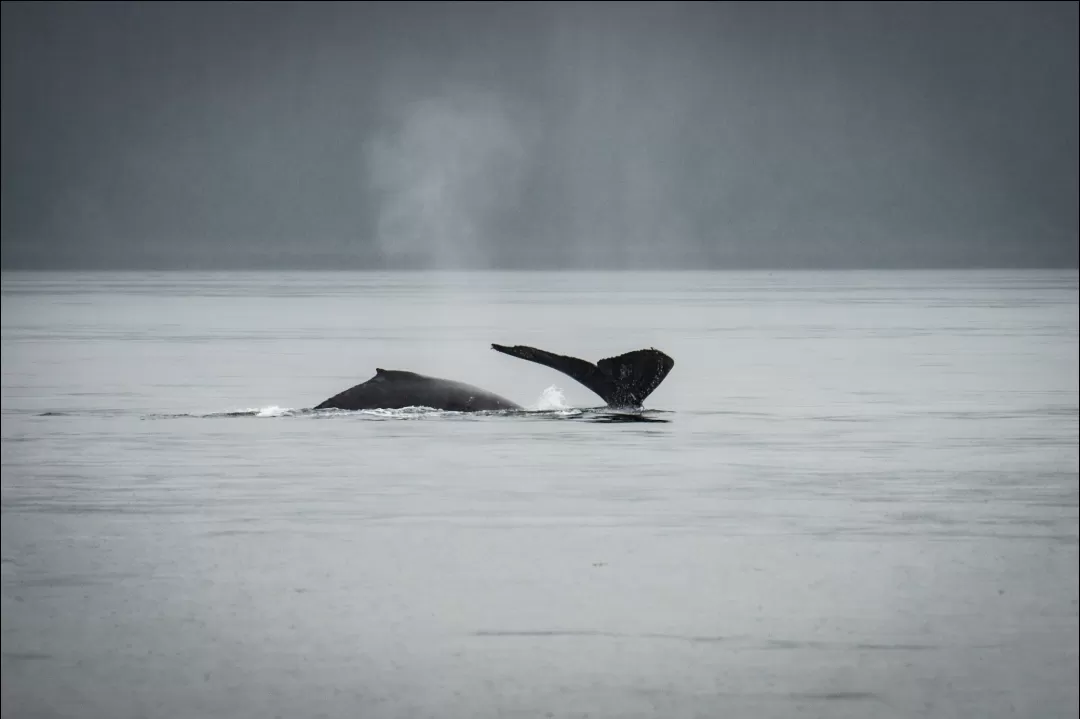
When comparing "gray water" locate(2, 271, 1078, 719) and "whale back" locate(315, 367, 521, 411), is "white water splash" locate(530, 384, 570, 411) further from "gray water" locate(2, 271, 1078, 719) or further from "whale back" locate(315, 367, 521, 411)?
"whale back" locate(315, 367, 521, 411)

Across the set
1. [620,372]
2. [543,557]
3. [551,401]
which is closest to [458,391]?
[620,372]

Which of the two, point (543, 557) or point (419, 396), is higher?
point (419, 396)

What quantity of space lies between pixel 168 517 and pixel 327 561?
225cm

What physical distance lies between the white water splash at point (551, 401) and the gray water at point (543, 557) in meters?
0.12

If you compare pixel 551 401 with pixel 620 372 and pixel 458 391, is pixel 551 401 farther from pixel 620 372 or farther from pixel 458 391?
pixel 620 372

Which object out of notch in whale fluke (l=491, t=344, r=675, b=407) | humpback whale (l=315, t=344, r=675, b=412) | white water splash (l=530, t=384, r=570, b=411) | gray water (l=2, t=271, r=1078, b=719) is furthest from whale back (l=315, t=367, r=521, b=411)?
notch in whale fluke (l=491, t=344, r=675, b=407)

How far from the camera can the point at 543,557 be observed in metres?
10.6

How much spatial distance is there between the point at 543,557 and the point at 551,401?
40.9 ft

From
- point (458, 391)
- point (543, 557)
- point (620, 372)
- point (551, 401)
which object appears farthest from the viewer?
point (551, 401)

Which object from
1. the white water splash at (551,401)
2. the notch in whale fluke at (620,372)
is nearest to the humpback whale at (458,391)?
the notch in whale fluke at (620,372)

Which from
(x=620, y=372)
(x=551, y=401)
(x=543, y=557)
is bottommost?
(x=543, y=557)

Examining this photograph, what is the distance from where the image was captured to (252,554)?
10688 mm

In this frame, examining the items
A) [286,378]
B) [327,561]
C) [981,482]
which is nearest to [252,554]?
[327,561]

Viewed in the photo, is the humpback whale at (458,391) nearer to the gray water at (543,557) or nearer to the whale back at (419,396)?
the whale back at (419,396)
